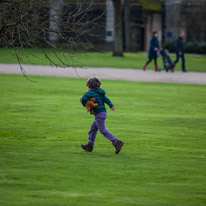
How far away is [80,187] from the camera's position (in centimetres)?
617

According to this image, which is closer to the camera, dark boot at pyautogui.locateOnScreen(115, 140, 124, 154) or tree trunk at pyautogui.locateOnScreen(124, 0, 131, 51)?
dark boot at pyautogui.locateOnScreen(115, 140, 124, 154)

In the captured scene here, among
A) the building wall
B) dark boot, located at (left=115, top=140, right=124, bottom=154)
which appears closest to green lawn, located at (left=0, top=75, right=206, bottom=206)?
dark boot, located at (left=115, top=140, right=124, bottom=154)

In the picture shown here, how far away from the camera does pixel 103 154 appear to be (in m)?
8.24

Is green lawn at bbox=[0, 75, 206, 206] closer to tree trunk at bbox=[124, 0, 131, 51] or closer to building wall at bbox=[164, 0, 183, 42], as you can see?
tree trunk at bbox=[124, 0, 131, 51]

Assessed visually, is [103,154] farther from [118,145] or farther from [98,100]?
[98,100]

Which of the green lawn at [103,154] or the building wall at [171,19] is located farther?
the building wall at [171,19]

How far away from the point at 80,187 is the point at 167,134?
432 cm

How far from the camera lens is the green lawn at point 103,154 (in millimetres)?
5898

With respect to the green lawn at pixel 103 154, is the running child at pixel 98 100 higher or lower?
higher

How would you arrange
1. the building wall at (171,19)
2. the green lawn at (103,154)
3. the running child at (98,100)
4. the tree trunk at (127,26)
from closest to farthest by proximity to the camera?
the green lawn at (103,154)
the running child at (98,100)
the tree trunk at (127,26)
the building wall at (171,19)

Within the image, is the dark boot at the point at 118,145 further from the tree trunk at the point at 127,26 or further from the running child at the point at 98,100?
the tree trunk at the point at 127,26

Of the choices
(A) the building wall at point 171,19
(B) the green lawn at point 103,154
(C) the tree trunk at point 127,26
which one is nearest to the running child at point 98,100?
(B) the green lawn at point 103,154

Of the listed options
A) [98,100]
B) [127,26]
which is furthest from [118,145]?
[127,26]

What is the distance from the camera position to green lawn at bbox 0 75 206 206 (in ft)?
19.4
